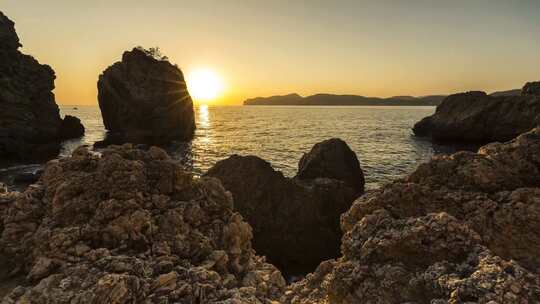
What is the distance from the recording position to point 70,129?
267ft

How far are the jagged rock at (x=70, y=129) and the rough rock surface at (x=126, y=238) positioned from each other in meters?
82.5

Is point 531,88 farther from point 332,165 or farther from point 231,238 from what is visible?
point 231,238

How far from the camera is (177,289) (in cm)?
600

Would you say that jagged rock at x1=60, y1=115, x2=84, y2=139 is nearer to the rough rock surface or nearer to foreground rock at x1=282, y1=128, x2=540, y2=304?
the rough rock surface

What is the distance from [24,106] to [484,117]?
98998 mm

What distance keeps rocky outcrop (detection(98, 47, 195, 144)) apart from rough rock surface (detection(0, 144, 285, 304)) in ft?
244

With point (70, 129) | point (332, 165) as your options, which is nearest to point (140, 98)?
point (70, 129)

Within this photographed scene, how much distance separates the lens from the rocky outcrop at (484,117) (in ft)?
217

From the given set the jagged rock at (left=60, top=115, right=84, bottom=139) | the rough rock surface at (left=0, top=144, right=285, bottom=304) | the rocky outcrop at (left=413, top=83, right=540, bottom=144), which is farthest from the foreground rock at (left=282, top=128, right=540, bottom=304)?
the jagged rock at (left=60, top=115, right=84, bottom=139)

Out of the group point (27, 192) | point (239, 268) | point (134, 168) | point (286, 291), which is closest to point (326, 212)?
point (286, 291)

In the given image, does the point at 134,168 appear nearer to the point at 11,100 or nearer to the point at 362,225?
the point at 362,225

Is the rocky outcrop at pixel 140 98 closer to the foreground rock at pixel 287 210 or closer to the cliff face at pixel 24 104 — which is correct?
the cliff face at pixel 24 104

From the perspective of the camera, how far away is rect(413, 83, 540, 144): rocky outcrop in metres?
66.0

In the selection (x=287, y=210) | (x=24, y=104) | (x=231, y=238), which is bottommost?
(x=287, y=210)
